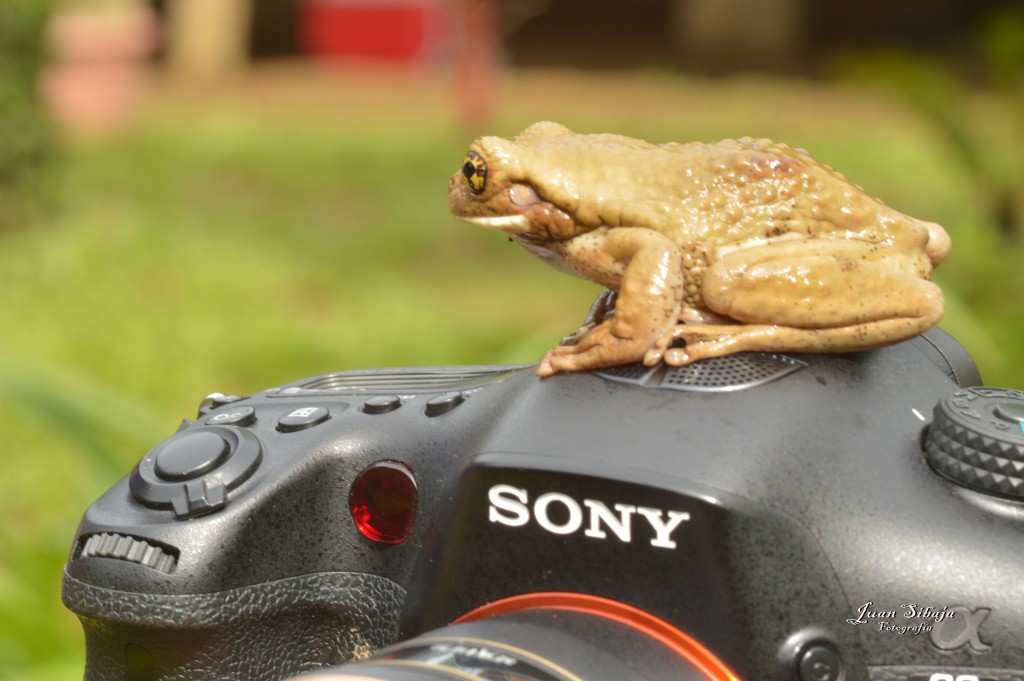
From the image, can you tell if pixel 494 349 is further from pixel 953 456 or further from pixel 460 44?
pixel 460 44

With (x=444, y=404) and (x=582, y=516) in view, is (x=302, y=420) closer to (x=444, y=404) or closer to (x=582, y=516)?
(x=444, y=404)

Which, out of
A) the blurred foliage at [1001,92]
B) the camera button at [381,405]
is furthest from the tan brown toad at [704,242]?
the blurred foliage at [1001,92]

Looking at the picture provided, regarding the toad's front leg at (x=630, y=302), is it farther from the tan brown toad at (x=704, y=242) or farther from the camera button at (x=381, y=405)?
the camera button at (x=381, y=405)

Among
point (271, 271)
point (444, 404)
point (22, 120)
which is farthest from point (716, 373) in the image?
point (22, 120)

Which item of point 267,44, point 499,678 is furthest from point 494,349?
point 267,44

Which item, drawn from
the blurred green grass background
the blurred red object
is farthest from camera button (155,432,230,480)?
the blurred red object
